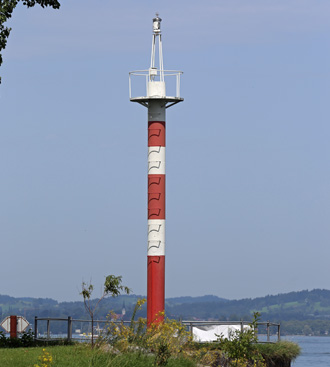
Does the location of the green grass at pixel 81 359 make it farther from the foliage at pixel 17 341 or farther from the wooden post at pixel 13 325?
the wooden post at pixel 13 325

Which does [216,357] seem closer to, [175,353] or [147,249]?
[175,353]

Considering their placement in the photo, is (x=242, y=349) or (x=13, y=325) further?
(x=13, y=325)

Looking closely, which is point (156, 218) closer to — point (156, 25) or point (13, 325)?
point (13, 325)

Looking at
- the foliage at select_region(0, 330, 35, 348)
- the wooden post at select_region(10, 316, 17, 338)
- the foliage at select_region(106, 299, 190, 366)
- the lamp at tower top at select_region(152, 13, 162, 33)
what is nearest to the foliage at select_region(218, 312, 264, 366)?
the foliage at select_region(106, 299, 190, 366)

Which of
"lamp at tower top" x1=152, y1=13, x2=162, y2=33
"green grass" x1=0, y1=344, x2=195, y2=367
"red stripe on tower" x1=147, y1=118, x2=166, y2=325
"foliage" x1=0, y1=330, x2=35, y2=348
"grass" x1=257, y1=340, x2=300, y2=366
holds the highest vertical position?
"lamp at tower top" x1=152, y1=13, x2=162, y2=33

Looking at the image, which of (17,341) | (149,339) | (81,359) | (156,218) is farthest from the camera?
(156,218)

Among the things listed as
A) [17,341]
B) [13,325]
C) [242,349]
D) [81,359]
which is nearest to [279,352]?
[242,349]

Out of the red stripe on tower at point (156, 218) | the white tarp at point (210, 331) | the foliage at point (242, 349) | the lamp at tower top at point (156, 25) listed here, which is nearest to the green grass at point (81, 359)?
the foliage at point (242, 349)

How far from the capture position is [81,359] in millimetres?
27250

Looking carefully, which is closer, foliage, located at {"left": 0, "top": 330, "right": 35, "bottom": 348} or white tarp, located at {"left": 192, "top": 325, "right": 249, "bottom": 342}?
foliage, located at {"left": 0, "top": 330, "right": 35, "bottom": 348}

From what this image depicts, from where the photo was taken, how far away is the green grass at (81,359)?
2653cm

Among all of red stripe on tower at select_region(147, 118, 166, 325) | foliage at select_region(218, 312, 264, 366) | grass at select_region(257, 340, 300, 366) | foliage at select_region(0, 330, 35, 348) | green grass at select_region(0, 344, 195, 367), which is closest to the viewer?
green grass at select_region(0, 344, 195, 367)

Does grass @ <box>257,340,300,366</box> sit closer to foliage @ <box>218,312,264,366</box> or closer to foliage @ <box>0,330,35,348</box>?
foliage @ <box>218,312,264,366</box>

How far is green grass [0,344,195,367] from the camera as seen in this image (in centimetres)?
2653
